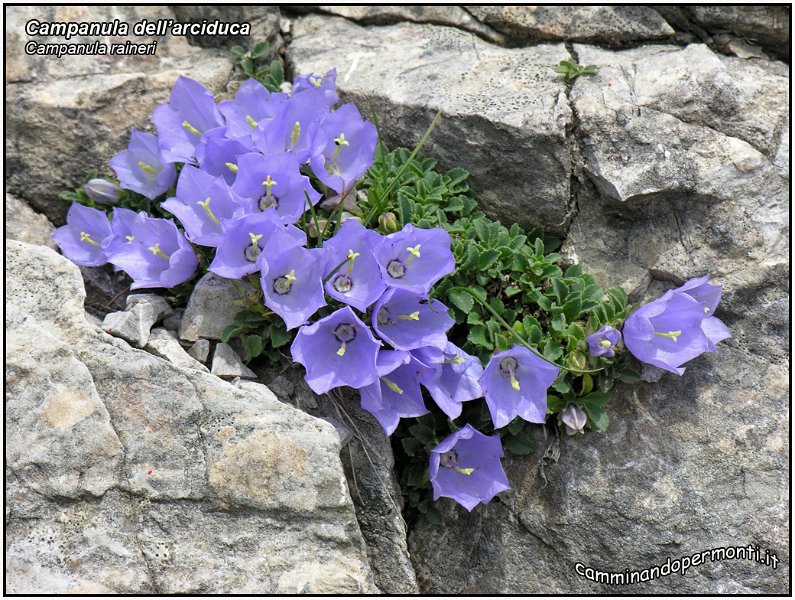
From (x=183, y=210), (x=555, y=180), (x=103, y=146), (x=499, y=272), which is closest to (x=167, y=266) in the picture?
(x=183, y=210)

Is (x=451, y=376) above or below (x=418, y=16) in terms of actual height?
below

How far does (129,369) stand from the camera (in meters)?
3.76

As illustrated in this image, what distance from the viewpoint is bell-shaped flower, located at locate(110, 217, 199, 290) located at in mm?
4168

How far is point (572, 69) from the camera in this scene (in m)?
4.76

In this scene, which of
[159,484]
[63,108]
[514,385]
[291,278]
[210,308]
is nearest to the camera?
[159,484]

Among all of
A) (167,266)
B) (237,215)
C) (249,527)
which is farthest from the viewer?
(167,266)

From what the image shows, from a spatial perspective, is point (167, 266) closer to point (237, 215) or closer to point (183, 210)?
point (183, 210)

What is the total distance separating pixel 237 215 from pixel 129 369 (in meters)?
0.88

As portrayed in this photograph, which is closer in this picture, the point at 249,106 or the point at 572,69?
the point at 249,106

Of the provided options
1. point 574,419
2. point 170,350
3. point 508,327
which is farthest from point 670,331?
point 170,350

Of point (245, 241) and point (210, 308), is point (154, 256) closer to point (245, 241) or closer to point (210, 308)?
point (210, 308)

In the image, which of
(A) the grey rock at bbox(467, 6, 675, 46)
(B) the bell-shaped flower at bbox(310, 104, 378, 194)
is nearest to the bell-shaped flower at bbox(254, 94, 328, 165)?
(B) the bell-shaped flower at bbox(310, 104, 378, 194)

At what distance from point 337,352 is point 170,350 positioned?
0.83 metres

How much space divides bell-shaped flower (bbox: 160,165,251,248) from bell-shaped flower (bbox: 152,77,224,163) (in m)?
0.45
